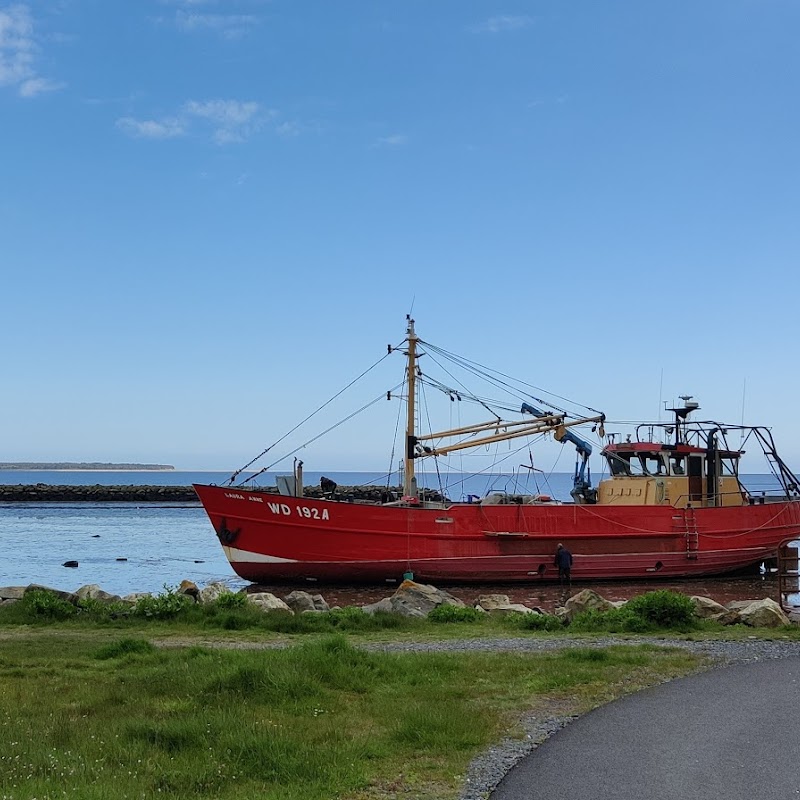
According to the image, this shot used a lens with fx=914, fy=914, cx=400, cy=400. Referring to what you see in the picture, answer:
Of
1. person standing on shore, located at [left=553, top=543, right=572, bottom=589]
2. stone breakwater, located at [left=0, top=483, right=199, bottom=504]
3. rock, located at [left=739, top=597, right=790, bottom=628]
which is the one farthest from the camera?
stone breakwater, located at [left=0, top=483, right=199, bottom=504]

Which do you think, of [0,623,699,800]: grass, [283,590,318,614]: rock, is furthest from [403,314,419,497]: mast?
[0,623,699,800]: grass

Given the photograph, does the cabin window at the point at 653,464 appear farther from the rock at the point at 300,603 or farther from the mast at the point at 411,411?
the rock at the point at 300,603

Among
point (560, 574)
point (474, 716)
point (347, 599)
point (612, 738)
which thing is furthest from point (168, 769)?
point (560, 574)

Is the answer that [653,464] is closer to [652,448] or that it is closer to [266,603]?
[652,448]

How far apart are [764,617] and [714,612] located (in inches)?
69.7

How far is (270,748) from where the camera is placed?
7559mm

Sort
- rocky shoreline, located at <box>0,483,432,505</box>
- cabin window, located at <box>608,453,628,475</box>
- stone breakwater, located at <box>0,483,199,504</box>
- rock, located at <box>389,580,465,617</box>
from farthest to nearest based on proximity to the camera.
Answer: stone breakwater, located at <box>0,483,199,504</box>, rocky shoreline, located at <box>0,483,432,505</box>, cabin window, located at <box>608,453,628,475</box>, rock, located at <box>389,580,465,617</box>

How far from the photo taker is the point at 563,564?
2856 centimetres

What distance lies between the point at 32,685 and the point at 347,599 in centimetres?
1569

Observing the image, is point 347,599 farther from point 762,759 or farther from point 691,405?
point 762,759

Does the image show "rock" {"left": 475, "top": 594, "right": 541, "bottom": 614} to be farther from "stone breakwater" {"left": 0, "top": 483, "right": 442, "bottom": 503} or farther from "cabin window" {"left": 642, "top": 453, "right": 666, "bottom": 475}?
"stone breakwater" {"left": 0, "top": 483, "right": 442, "bottom": 503}

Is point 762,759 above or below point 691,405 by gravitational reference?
below

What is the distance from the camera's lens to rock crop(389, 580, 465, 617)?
18.4 meters

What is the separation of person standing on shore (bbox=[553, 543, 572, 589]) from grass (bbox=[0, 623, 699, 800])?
50.8 feet
